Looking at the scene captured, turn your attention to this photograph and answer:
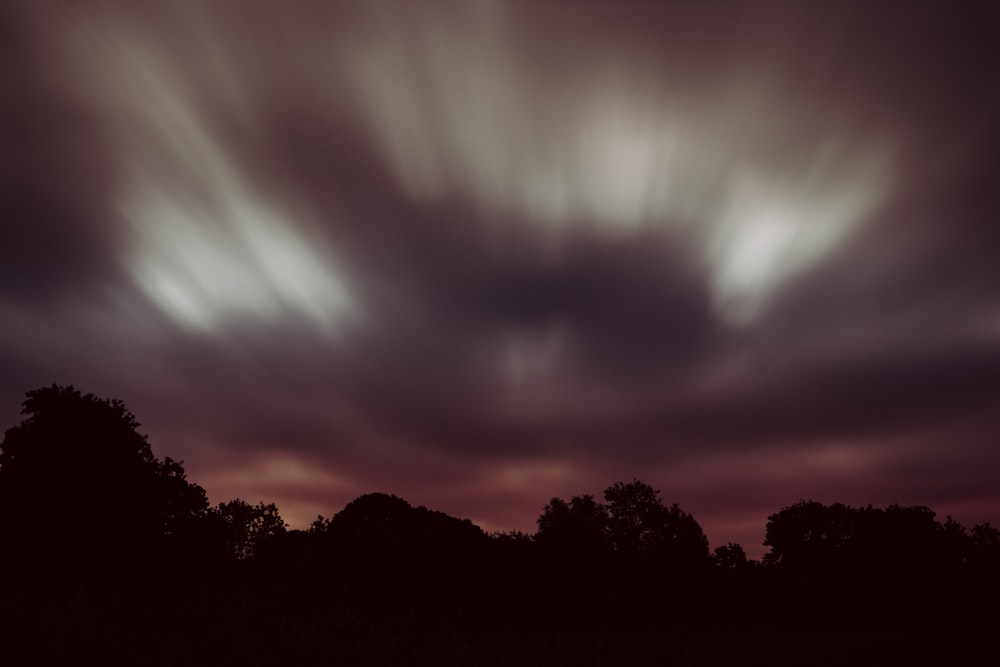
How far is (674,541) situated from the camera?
4685 inches

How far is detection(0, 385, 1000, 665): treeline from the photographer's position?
10.3 meters

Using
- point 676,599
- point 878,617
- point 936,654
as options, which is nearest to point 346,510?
point 676,599

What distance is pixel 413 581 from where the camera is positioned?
40344 millimetres

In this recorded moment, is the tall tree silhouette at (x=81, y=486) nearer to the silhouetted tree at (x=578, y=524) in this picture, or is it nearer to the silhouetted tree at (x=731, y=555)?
the silhouetted tree at (x=578, y=524)

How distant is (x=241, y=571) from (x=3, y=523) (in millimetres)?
42973

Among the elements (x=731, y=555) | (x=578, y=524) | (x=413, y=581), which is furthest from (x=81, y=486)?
(x=731, y=555)

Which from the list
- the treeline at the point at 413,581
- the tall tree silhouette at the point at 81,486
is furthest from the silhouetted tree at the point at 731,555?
the tall tree silhouette at the point at 81,486

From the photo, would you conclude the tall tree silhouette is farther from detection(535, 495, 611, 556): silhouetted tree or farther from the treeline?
detection(535, 495, 611, 556): silhouetted tree

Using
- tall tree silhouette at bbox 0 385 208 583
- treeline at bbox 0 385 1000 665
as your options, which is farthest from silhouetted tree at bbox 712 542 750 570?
tall tree silhouette at bbox 0 385 208 583

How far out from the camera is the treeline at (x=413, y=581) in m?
10.3

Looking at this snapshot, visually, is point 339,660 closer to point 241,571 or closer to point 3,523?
point 241,571

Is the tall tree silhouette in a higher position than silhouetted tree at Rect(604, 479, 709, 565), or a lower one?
lower

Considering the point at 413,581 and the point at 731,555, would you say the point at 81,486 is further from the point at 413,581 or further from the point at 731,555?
the point at 731,555

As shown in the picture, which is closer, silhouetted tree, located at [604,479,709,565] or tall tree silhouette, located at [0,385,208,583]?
tall tree silhouette, located at [0,385,208,583]
